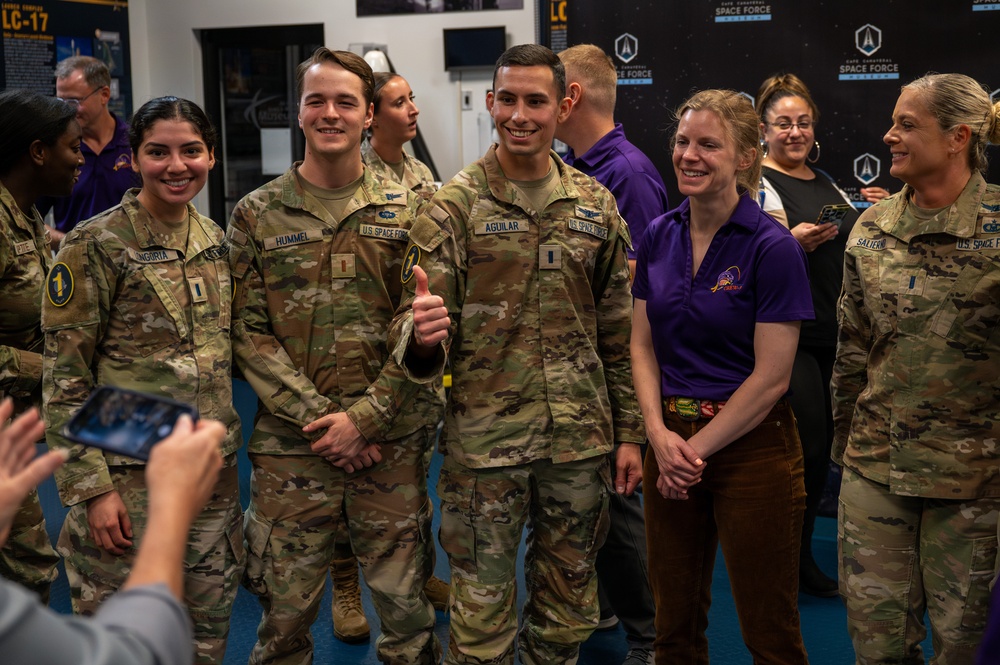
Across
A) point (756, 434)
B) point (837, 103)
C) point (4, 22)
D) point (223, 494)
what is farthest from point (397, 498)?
point (4, 22)

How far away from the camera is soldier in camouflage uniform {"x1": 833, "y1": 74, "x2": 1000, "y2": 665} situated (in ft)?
7.56

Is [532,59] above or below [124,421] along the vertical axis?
above

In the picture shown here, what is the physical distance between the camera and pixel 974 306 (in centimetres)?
230

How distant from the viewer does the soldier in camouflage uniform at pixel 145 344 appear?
2.35 m

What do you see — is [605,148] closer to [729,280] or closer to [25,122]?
[729,280]

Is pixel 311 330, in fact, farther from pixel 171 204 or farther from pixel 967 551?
pixel 967 551

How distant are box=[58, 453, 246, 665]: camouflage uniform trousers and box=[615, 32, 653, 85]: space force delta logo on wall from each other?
9.90 feet

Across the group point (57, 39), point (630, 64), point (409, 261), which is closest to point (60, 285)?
point (409, 261)

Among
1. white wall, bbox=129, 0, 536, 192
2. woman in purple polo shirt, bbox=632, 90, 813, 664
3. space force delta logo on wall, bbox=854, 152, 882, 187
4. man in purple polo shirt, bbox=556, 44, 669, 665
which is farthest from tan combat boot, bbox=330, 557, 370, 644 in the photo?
white wall, bbox=129, 0, 536, 192

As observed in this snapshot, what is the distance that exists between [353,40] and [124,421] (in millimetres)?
6639

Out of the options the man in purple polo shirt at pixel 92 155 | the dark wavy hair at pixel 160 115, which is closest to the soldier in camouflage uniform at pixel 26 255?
the dark wavy hair at pixel 160 115

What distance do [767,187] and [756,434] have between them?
Result: 1.56 m

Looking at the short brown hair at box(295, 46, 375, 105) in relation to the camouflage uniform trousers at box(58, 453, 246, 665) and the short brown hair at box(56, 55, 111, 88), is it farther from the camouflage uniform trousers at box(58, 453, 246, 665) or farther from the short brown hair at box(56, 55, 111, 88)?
the short brown hair at box(56, 55, 111, 88)

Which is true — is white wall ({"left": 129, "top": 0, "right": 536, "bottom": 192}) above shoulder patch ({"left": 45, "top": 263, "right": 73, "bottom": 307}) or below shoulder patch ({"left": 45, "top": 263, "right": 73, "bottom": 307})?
above
